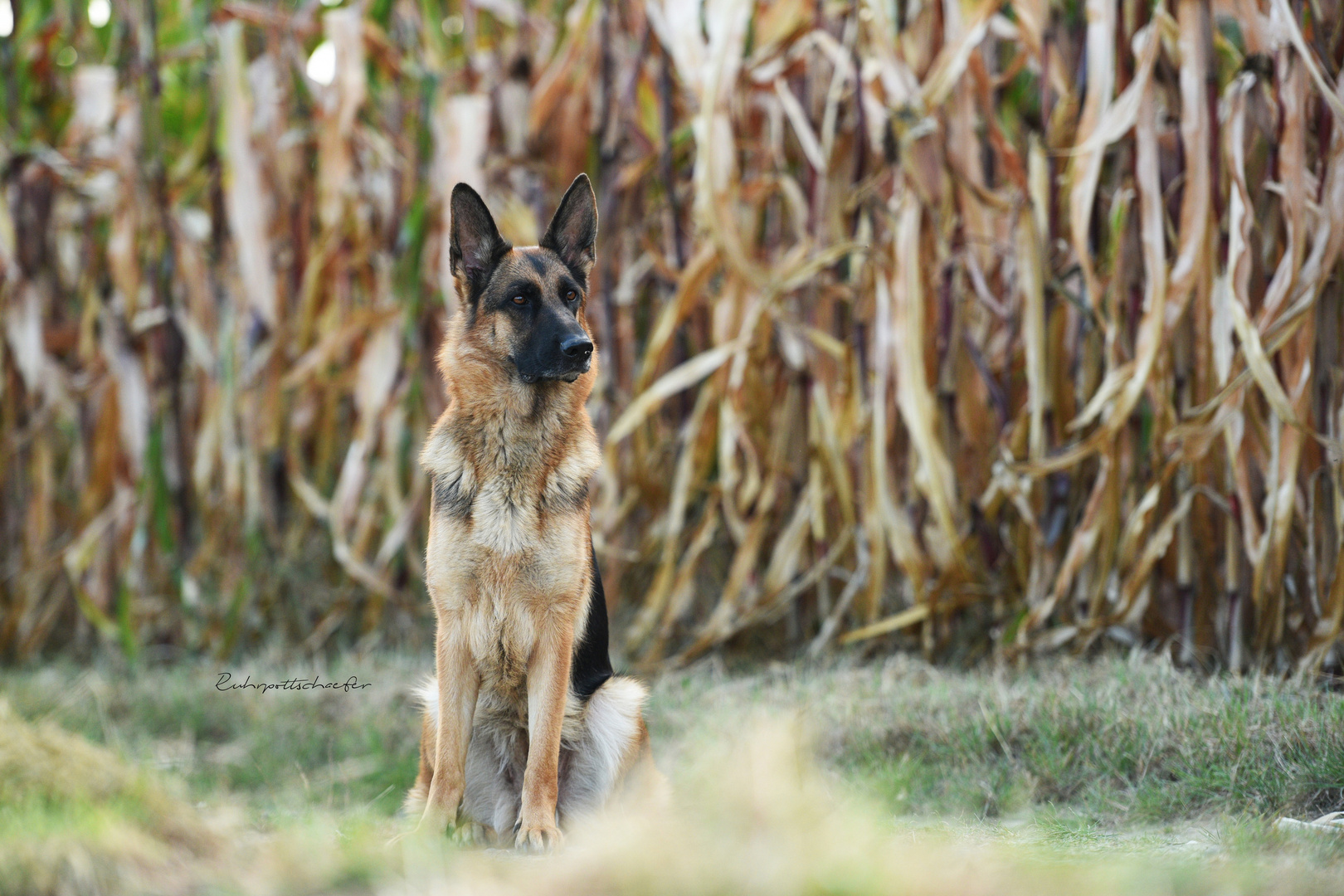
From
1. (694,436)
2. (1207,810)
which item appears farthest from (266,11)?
(1207,810)

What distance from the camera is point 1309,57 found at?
274cm

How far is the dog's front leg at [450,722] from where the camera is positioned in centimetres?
205

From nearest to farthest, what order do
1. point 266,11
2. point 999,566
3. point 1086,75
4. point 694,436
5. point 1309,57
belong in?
point 1309,57 < point 1086,75 < point 999,566 < point 694,436 < point 266,11

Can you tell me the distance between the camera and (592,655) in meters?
2.34

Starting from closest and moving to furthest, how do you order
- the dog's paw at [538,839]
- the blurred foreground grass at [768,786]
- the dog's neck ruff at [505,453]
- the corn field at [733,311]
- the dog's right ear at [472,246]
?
the blurred foreground grass at [768,786] < the dog's paw at [538,839] < the dog's neck ruff at [505,453] < the dog's right ear at [472,246] < the corn field at [733,311]

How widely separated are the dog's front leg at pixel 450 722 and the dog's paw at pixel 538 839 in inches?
5.4

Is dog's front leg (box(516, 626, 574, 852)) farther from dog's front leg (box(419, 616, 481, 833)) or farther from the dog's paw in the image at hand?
dog's front leg (box(419, 616, 481, 833))

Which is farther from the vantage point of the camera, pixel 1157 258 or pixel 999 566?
pixel 999 566

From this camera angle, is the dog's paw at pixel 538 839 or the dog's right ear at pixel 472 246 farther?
the dog's right ear at pixel 472 246

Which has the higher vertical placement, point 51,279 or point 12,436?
point 51,279

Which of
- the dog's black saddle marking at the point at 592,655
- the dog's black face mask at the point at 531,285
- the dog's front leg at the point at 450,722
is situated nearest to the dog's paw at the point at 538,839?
the dog's front leg at the point at 450,722

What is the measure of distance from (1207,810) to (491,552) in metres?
1.56

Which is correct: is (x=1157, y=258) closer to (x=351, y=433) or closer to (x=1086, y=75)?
(x=1086, y=75)

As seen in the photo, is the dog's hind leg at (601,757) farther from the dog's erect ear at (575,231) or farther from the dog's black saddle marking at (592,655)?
the dog's erect ear at (575,231)
